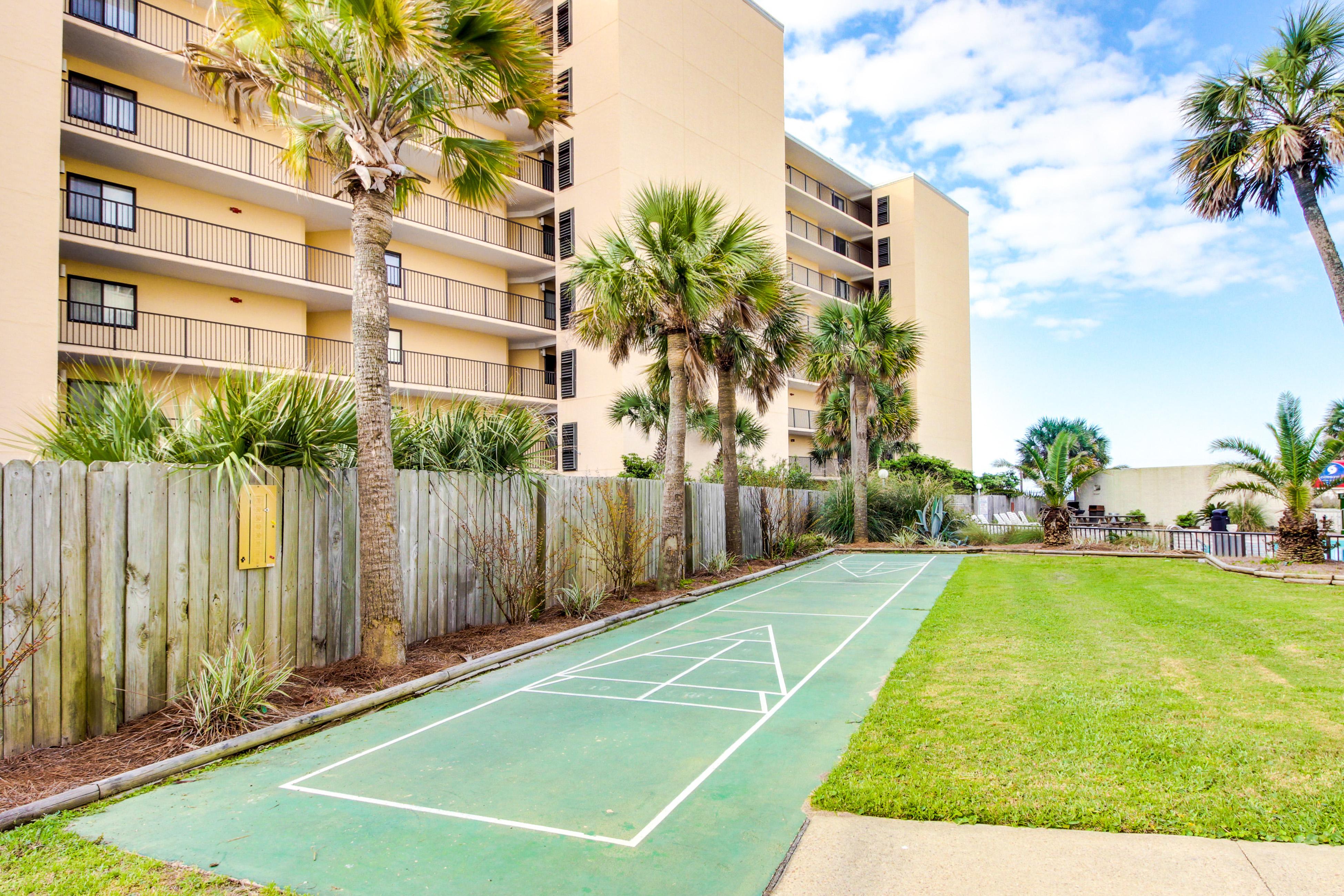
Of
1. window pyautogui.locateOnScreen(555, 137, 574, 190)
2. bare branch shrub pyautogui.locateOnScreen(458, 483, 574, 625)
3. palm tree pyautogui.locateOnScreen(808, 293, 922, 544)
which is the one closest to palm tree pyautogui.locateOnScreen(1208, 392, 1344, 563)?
palm tree pyautogui.locateOnScreen(808, 293, 922, 544)

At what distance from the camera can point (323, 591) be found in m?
7.39

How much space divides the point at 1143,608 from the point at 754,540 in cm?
926

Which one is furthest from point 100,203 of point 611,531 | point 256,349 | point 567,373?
point 611,531

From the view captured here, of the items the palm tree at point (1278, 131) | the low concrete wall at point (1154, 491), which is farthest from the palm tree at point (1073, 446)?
the palm tree at point (1278, 131)

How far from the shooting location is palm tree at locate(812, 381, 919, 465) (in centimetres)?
2598

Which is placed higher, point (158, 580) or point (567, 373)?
point (567, 373)

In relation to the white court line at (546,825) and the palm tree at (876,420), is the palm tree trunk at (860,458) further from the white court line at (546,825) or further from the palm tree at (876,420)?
the white court line at (546,825)

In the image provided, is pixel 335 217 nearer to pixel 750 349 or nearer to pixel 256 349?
pixel 256 349

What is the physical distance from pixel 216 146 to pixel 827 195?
102 ft

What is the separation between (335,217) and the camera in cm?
2277

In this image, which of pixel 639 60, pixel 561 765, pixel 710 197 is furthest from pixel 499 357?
pixel 561 765

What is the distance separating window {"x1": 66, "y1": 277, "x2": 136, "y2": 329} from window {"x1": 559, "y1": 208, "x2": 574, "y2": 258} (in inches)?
528

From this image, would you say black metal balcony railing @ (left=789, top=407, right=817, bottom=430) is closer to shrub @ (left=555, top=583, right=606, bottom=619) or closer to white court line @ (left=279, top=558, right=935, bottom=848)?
shrub @ (left=555, top=583, right=606, bottom=619)

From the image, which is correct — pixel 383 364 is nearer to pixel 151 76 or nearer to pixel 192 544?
pixel 192 544
